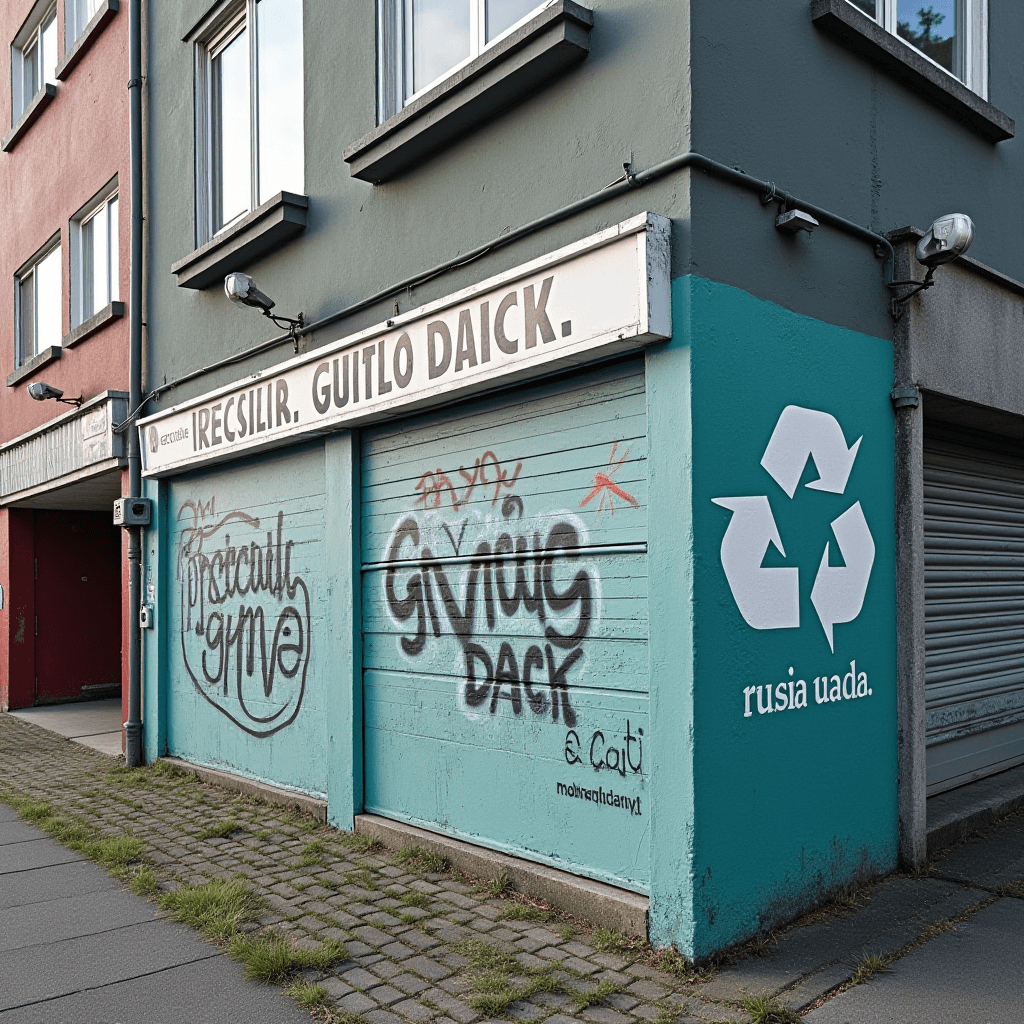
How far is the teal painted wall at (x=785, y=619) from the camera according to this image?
13.5ft

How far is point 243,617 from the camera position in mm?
7629

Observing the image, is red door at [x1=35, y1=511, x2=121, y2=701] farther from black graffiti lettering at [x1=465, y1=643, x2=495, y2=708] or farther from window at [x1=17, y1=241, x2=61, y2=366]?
black graffiti lettering at [x1=465, y1=643, x2=495, y2=708]

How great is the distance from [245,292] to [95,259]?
4.86 m

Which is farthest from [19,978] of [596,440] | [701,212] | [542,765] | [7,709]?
[7,709]

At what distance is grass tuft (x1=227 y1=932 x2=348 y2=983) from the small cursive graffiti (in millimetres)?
2679

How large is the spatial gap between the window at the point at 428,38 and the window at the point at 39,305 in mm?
7072

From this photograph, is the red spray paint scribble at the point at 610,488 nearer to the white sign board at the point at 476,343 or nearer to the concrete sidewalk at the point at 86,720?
the white sign board at the point at 476,343

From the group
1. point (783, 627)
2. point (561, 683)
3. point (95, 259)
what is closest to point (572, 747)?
point (561, 683)

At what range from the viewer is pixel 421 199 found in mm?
5691

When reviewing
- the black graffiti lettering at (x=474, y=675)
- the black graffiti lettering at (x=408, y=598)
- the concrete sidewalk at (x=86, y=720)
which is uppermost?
the black graffiti lettering at (x=408, y=598)

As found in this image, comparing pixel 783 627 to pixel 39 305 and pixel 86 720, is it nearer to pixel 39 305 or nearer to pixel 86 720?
pixel 86 720

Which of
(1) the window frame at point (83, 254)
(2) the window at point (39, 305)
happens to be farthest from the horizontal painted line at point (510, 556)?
(2) the window at point (39, 305)

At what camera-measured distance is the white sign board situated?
164 inches

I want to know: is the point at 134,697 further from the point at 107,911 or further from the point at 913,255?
the point at 913,255
